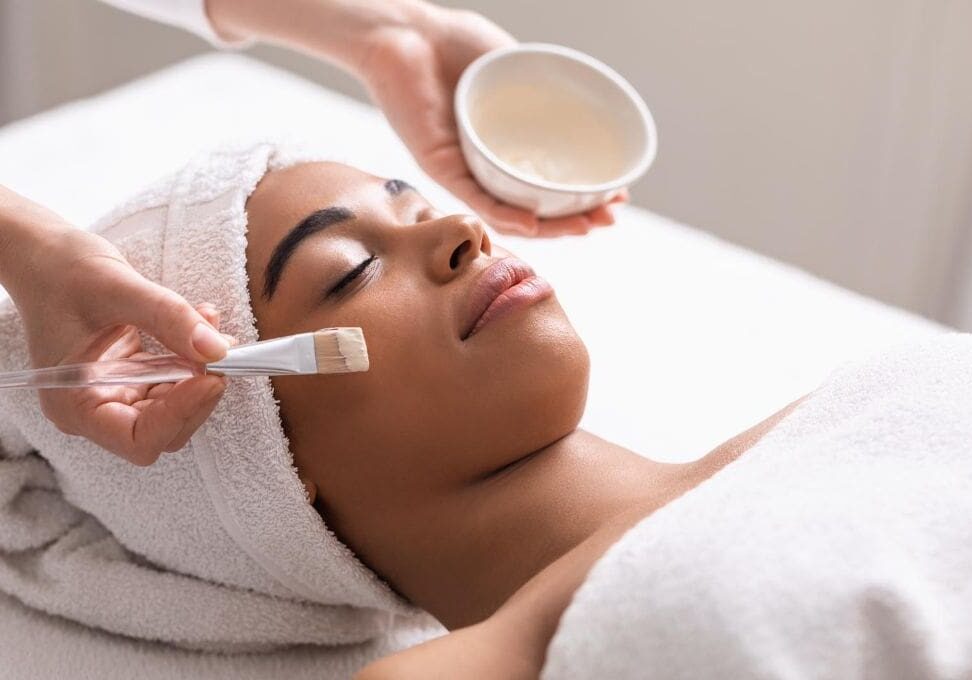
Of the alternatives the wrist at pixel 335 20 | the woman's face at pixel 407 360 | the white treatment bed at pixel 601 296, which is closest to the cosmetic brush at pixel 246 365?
the woman's face at pixel 407 360

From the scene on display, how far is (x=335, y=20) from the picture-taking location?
5.18ft

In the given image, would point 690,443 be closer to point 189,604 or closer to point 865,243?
point 189,604

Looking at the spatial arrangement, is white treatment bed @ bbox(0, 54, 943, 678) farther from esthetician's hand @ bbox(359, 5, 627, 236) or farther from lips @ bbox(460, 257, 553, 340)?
lips @ bbox(460, 257, 553, 340)

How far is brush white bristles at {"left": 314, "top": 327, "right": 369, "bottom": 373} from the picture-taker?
3.04 feet

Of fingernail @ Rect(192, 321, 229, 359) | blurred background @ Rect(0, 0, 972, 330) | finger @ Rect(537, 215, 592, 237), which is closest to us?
fingernail @ Rect(192, 321, 229, 359)

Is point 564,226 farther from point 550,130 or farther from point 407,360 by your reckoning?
point 407,360

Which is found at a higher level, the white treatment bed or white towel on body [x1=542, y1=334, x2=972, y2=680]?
white towel on body [x1=542, y1=334, x2=972, y2=680]

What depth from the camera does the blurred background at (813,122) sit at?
209cm

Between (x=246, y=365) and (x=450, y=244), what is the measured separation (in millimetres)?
251

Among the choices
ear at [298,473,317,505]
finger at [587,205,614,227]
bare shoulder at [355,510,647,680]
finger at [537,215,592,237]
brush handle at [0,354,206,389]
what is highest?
brush handle at [0,354,206,389]

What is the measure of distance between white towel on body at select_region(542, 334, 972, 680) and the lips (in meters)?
0.27

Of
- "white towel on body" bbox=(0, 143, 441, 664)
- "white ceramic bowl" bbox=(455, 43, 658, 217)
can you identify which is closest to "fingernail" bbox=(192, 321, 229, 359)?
"white towel on body" bbox=(0, 143, 441, 664)

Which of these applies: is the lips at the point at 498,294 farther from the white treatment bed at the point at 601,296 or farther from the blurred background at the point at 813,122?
the blurred background at the point at 813,122

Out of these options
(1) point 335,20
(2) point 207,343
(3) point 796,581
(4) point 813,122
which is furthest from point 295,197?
(4) point 813,122
